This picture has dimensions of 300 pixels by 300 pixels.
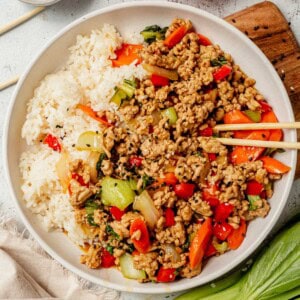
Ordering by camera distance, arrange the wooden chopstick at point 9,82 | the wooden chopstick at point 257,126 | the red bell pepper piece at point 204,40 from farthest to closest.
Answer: the wooden chopstick at point 9,82
the red bell pepper piece at point 204,40
the wooden chopstick at point 257,126

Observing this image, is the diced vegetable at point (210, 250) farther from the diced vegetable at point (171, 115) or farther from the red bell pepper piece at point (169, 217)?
the diced vegetable at point (171, 115)

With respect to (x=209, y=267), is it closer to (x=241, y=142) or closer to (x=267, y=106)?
(x=241, y=142)

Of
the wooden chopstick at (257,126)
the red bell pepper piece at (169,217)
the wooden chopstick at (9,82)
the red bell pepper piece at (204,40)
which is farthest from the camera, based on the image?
the wooden chopstick at (9,82)

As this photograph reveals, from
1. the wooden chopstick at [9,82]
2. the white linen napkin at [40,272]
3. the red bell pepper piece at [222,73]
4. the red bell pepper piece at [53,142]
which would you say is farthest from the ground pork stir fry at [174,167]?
the wooden chopstick at [9,82]

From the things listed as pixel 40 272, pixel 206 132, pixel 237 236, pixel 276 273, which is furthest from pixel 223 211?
pixel 40 272

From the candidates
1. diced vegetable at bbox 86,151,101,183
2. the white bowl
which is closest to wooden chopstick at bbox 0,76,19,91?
the white bowl

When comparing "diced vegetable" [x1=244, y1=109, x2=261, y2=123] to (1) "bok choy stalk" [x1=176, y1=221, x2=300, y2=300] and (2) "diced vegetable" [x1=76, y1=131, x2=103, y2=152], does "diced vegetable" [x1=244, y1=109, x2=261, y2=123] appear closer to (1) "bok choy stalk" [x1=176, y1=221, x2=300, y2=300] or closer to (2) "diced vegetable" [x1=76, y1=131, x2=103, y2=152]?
(1) "bok choy stalk" [x1=176, y1=221, x2=300, y2=300]

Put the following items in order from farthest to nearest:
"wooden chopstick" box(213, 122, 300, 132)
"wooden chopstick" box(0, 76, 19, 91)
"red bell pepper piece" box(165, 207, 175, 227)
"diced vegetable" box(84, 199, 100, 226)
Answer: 1. "wooden chopstick" box(0, 76, 19, 91)
2. "diced vegetable" box(84, 199, 100, 226)
3. "red bell pepper piece" box(165, 207, 175, 227)
4. "wooden chopstick" box(213, 122, 300, 132)
